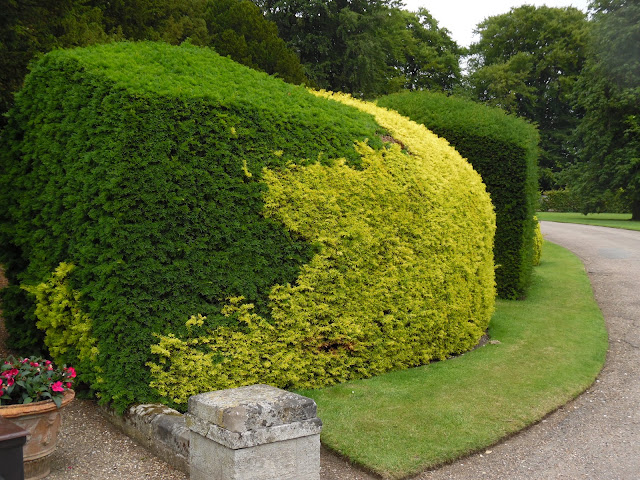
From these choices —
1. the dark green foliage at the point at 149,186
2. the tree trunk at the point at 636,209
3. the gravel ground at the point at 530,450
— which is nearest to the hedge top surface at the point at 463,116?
the gravel ground at the point at 530,450

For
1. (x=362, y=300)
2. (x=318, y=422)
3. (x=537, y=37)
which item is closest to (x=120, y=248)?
(x=318, y=422)

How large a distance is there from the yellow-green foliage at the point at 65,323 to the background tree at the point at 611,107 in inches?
1249

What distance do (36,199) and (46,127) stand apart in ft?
2.78

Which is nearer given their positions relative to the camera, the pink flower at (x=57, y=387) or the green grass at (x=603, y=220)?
the pink flower at (x=57, y=387)

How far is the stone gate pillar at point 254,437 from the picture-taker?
3.71 m

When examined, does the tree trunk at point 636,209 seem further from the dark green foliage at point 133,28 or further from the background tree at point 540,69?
the dark green foliage at point 133,28

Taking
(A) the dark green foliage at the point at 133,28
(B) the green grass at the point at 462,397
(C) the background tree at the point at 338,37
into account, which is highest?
(C) the background tree at the point at 338,37

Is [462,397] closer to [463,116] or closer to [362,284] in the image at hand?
[362,284]

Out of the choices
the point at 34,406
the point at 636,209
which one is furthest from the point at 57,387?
the point at 636,209

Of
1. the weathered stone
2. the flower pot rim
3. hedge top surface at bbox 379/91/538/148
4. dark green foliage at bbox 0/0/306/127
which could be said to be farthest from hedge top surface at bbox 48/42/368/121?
hedge top surface at bbox 379/91/538/148

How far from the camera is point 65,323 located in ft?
20.0

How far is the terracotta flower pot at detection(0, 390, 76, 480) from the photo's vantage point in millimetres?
4418

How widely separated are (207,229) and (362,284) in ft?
7.09

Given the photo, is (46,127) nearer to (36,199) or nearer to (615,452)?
(36,199)
